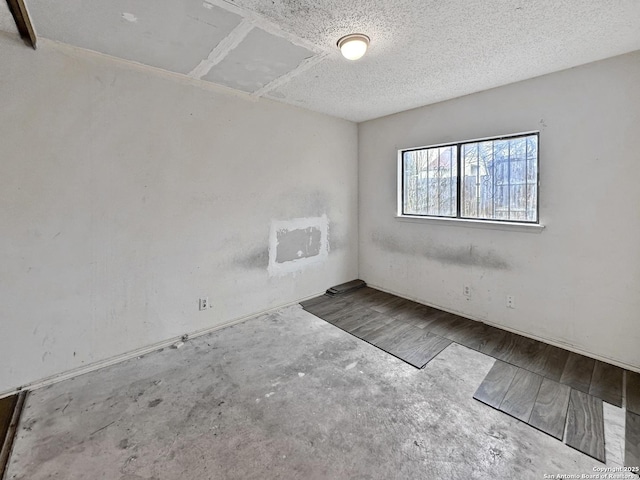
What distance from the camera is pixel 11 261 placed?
2074 millimetres

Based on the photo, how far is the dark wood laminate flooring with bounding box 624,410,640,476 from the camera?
1.55 metres

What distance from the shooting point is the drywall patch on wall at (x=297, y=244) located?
360 cm

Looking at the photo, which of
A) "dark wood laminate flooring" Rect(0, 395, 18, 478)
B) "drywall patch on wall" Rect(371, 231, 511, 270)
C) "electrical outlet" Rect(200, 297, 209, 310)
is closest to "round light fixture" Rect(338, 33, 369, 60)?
"drywall patch on wall" Rect(371, 231, 511, 270)

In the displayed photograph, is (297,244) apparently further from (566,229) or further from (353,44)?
(566,229)

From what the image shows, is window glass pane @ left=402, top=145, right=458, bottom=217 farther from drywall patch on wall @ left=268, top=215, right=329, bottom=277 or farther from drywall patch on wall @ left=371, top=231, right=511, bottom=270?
drywall patch on wall @ left=268, top=215, right=329, bottom=277

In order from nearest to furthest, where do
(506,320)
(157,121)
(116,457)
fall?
1. (116,457)
2. (157,121)
3. (506,320)

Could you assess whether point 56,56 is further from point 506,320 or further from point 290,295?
point 506,320

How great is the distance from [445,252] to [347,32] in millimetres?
2633

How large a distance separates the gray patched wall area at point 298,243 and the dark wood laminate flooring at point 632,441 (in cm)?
315

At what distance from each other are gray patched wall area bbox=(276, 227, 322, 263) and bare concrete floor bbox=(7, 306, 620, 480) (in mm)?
1366

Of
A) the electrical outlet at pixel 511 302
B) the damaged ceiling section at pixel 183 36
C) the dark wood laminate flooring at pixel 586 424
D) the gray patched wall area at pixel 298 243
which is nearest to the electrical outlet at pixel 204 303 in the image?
the gray patched wall area at pixel 298 243

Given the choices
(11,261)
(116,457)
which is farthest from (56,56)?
Result: (116,457)

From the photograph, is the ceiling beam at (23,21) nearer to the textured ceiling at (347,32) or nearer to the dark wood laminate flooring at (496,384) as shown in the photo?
the textured ceiling at (347,32)

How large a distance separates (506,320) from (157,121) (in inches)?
158
